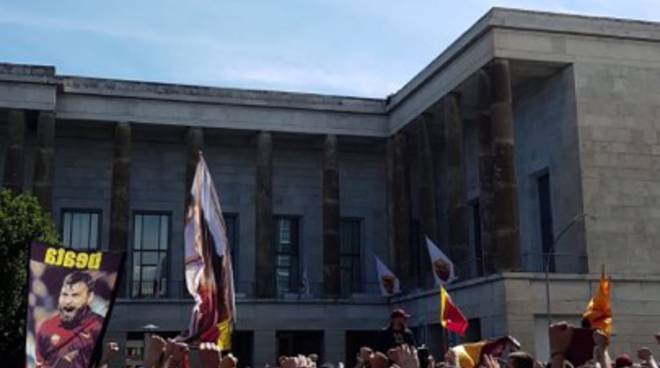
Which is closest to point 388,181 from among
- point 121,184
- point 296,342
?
point 296,342

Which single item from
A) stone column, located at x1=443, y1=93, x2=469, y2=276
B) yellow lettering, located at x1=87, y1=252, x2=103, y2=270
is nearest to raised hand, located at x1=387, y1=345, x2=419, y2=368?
yellow lettering, located at x1=87, y1=252, x2=103, y2=270

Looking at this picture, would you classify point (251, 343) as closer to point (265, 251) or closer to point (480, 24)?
point (265, 251)

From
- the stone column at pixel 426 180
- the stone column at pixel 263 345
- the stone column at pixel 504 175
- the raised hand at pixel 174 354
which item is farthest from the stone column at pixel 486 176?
the raised hand at pixel 174 354

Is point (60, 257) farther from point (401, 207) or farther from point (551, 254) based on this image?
point (401, 207)

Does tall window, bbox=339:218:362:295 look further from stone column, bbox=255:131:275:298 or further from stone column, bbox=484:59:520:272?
stone column, bbox=484:59:520:272

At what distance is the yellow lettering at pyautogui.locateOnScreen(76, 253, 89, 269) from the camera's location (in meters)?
11.4

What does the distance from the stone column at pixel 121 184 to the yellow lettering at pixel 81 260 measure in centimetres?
3240

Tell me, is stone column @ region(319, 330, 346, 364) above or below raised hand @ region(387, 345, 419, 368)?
above

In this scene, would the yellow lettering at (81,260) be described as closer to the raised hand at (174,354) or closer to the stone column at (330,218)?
the raised hand at (174,354)

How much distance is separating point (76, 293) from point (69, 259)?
43cm

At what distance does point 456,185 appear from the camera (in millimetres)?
40719

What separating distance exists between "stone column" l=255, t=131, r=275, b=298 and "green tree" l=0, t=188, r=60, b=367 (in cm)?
1468

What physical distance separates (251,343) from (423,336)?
8609mm

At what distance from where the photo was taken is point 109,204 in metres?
47.3
